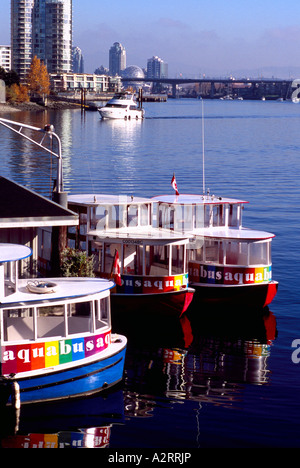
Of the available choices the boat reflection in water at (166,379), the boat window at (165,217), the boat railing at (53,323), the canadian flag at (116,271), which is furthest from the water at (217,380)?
the boat window at (165,217)

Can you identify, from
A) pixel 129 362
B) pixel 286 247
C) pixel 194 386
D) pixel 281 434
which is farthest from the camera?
pixel 286 247

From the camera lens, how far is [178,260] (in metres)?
30.7

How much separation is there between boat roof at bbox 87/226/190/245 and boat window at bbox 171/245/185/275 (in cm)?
58

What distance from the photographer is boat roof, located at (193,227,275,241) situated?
3195 centimetres

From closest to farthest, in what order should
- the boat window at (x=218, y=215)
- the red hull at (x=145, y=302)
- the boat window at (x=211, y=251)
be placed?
1. the red hull at (x=145, y=302)
2. the boat window at (x=211, y=251)
3. the boat window at (x=218, y=215)

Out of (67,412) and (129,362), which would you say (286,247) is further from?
(67,412)

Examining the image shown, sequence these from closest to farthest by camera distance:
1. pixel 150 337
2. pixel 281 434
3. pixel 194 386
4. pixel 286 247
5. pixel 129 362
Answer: pixel 281 434 → pixel 194 386 → pixel 129 362 → pixel 150 337 → pixel 286 247

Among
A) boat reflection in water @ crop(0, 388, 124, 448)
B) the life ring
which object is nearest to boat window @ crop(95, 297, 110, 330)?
the life ring

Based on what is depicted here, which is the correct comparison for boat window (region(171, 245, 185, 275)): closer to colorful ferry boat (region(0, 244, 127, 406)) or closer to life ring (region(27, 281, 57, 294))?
colorful ferry boat (region(0, 244, 127, 406))

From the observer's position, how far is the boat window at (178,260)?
100ft

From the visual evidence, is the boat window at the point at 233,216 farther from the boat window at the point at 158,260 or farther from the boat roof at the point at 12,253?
the boat roof at the point at 12,253

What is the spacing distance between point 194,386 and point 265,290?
8.43m
